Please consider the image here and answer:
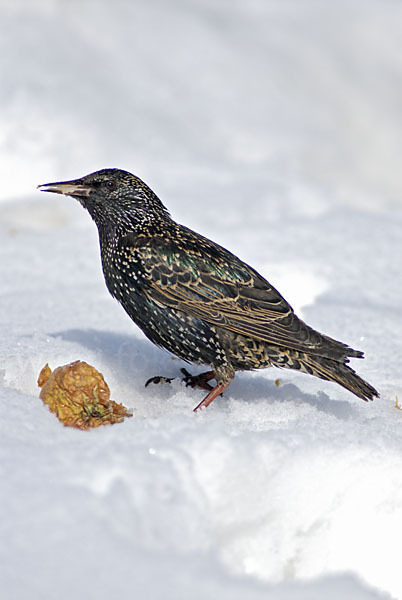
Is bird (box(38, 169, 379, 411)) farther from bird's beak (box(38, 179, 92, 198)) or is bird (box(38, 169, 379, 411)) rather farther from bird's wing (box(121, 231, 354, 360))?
bird's beak (box(38, 179, 92, 198))

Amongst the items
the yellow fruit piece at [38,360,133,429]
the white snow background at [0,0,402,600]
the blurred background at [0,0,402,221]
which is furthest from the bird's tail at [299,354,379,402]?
the blurred background at [0,0,402,221]

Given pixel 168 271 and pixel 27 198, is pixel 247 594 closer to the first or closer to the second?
pixel 168 271

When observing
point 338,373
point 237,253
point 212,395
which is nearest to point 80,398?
point 212,395

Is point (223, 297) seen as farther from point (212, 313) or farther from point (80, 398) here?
point (80, 398)

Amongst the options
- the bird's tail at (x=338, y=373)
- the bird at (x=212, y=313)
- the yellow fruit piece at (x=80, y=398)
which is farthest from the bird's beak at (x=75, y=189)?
the bird's tail at (x=338, y=373)

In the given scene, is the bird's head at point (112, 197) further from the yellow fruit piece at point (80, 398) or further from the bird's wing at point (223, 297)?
the yellow fruit piece at point (80, 398)
